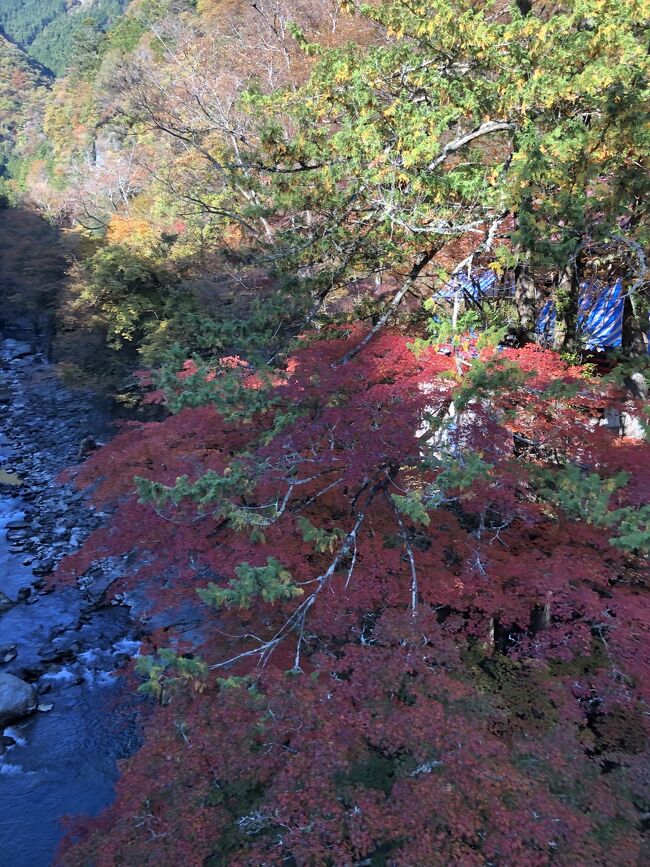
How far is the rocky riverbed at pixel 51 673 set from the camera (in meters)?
8.30

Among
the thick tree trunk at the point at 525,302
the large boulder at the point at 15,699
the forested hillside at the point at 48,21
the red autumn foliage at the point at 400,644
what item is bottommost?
the large boulder at the point at 15,699

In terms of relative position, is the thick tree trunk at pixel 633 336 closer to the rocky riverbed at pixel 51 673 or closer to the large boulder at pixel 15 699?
the rocky riverbed at pixel 51 673

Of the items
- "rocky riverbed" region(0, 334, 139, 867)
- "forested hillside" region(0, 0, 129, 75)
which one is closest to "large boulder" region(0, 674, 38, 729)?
"rocky riverbed" region(0, 334, 139, 867)

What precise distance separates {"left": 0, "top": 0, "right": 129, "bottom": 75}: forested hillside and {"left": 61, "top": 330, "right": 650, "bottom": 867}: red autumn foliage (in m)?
94.4

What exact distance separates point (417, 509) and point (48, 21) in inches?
5002

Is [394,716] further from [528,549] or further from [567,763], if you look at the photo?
[528,549]

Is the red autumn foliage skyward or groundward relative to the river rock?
skyward

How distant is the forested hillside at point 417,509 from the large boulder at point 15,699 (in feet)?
6.29

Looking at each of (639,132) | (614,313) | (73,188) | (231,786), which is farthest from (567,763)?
(73,188)

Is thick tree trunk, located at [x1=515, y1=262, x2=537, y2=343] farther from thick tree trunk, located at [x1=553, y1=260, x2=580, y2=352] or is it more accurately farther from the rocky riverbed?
the rocky riverbed

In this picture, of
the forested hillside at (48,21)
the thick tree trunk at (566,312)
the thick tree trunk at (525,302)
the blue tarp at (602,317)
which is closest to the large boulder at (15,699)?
the thick tree trunk at (525,302)

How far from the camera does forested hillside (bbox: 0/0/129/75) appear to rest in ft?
281

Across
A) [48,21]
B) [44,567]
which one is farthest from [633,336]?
[48,21]

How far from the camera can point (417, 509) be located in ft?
17.0
